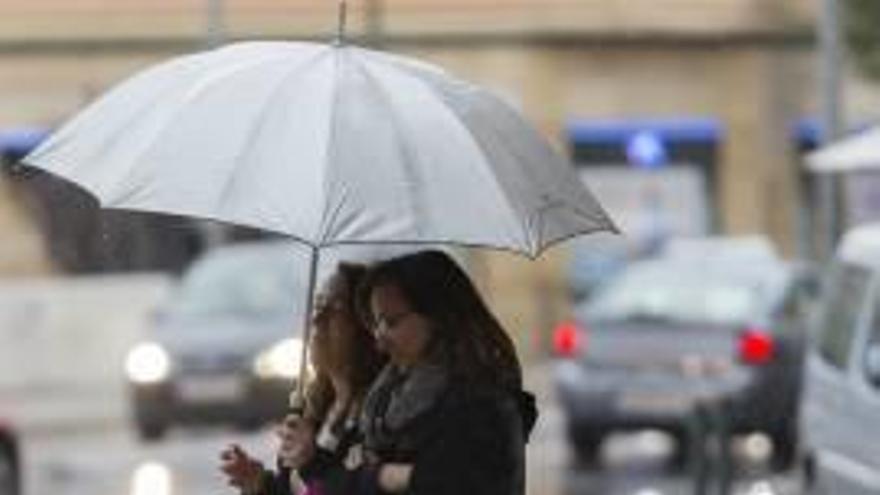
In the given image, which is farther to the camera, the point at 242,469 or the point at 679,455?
the point at 679,455

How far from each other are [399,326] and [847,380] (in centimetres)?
631

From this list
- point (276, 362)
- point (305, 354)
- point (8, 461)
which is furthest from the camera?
point (276, 362)

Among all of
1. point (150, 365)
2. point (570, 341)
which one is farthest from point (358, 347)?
point (150, 365)

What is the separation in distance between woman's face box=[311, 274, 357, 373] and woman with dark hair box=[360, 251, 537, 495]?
11 centimetres

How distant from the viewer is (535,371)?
107ft

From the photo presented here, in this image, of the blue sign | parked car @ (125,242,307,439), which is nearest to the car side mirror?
parked car @ (125,242,307,439)

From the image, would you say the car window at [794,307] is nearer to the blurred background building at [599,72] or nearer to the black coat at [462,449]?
the black coat at [462,449]

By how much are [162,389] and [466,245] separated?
56.1ft

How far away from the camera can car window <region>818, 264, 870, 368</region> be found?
39.1ft

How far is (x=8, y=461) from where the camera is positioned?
1581cm

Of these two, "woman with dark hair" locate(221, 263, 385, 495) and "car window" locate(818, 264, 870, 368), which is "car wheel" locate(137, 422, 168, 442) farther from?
"woman with dark hair" locate(221, 263, 385, 495)

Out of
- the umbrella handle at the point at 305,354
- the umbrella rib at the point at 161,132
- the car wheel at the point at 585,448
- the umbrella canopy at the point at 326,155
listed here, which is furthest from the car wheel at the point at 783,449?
the umbrella rib at the point at 161,132

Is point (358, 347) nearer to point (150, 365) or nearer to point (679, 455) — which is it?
point (679, 455)

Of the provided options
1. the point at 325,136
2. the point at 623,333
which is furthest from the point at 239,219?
the point at 623,333
